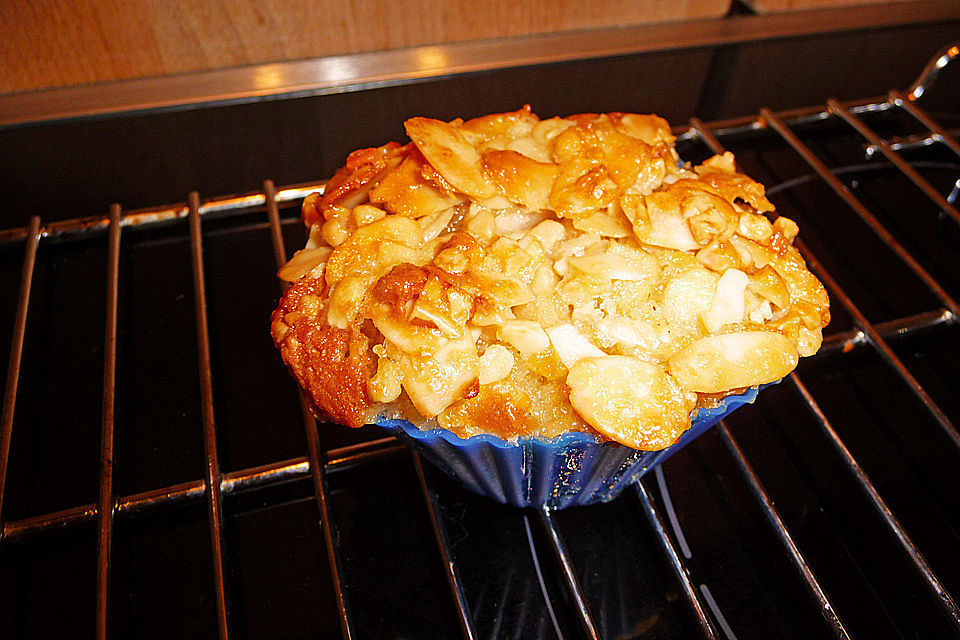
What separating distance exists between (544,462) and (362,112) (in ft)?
2.77

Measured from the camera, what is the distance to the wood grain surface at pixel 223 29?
1.21m

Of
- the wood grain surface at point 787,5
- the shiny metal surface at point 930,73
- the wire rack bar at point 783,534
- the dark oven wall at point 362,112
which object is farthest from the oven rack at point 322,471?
the wood grain surface at point 787,5

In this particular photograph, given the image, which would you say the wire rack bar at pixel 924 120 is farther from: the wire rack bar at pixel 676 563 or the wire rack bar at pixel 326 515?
the wire rack bar at pixel 326 515

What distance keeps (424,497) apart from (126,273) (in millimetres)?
593

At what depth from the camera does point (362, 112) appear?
4.30ft

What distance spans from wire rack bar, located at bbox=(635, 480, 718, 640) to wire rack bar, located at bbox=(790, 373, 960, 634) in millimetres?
219

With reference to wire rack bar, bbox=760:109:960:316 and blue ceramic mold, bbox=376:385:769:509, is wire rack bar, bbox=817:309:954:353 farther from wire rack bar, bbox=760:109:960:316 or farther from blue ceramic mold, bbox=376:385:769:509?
blue ceramic mold, bbox=376:385:769:509

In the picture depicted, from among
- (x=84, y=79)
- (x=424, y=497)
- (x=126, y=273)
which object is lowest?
(x=424, y=497)

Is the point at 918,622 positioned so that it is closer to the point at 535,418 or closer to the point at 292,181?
the point at 535,418

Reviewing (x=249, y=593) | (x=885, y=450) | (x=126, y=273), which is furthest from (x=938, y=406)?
(x=126, y=273)

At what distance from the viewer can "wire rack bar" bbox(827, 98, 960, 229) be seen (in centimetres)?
109

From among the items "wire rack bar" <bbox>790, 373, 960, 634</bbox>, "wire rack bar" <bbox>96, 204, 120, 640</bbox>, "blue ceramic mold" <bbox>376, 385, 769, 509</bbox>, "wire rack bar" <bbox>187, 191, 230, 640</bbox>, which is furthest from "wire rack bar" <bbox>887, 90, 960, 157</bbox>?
"wire rack bar" <bbox>96, 204, 120, 640</bbox>

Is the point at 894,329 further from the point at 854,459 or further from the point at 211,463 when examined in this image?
the point at 211,463

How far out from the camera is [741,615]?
0.76 metres
